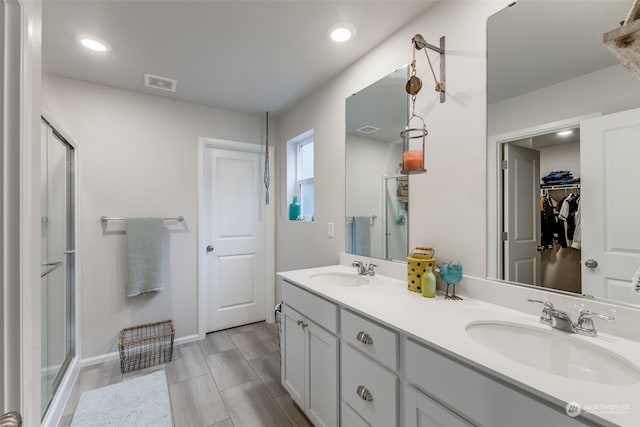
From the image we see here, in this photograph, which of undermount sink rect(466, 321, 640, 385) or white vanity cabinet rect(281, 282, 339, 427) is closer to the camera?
undermount sink rect(466, 321, 640, 385)

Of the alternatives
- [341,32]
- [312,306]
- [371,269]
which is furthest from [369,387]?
[341,32]

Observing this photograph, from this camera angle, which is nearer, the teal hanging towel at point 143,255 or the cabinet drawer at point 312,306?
the cabinet drawer at point 312,306

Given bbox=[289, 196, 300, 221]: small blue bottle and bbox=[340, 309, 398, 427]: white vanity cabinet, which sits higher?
bbox=[289, 196, 300, 221]: small blue bottle

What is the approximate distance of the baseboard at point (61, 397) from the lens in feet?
Result: 5.20

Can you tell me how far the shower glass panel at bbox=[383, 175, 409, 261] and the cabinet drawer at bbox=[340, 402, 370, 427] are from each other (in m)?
0.84

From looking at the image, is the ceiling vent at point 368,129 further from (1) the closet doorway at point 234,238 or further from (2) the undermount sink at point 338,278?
(1) the closet doorway at point 234,238

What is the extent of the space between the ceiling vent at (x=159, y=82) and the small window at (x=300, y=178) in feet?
3.80

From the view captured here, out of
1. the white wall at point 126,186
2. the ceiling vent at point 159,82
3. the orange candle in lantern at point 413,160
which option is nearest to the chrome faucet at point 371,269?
the orange candle in lantern at point 413,160

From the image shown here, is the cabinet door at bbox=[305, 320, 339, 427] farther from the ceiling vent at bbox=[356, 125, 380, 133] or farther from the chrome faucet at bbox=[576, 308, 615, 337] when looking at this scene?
the ceiling vent at bbox=[356, 125, 380, 133]

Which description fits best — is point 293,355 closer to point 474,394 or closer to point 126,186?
point 474,394

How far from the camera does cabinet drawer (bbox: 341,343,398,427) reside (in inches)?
41.5

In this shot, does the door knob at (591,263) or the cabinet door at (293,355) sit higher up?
the door knob at (591,263)
